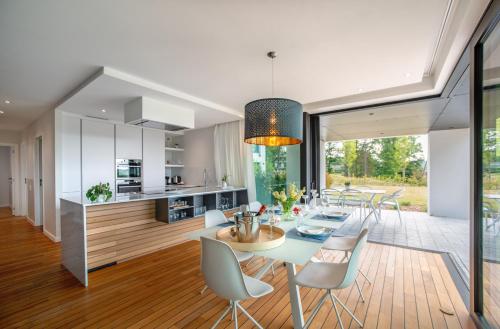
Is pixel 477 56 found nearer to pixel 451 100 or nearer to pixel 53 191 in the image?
pixel 451 100

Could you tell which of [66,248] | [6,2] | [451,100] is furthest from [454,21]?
[66,248]

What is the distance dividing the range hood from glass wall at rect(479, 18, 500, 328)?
12.7 ft

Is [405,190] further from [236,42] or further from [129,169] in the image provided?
[129,169]

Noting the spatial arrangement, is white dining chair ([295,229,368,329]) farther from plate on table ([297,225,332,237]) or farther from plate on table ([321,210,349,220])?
plate on table ([321,210,349,220])

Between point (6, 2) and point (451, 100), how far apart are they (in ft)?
18.0

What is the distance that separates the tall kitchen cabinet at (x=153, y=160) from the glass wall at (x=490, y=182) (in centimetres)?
533

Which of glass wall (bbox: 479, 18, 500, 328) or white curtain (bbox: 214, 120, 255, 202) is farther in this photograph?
white curtain (bbox: 214, 120, 255, 202)

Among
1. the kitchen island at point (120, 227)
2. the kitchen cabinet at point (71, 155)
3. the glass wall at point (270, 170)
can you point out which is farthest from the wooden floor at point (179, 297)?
the glass wall at point (270, 170)

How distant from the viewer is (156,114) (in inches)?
144

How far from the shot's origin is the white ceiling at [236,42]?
69.1 inches

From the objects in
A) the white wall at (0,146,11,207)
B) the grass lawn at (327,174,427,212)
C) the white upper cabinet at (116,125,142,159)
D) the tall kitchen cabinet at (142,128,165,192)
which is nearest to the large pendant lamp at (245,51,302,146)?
the tall kitchen cabinet at (142,128,165,192)

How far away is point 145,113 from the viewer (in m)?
3.49

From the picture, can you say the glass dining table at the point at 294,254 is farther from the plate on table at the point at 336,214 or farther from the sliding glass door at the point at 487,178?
the sliding glass door at the point at 487,178

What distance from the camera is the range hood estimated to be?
3.53 m
